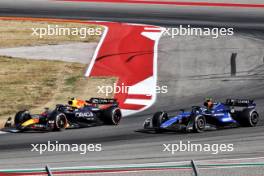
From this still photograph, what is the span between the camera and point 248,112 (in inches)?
762

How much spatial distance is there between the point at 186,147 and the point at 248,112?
9.68 feet

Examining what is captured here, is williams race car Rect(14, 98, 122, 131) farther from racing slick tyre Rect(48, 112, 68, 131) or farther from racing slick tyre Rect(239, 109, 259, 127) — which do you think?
racing slick tyre Rect(239, 109, 259, 127)

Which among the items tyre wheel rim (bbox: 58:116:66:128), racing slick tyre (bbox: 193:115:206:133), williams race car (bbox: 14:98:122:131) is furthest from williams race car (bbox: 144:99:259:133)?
tyre wheel rim (bbox: 58:116:66:128)

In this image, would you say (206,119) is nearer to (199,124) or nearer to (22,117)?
(199,124)

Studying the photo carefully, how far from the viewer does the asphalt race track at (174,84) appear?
16.3m

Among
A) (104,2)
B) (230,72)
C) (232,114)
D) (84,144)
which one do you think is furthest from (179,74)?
(104,2)

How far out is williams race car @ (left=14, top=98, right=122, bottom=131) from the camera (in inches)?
749

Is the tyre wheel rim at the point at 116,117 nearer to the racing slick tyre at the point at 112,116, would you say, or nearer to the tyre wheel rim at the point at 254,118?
the racing slick tyre at the point at 112,116

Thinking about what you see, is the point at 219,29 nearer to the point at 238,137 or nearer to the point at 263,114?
the point at 263,114

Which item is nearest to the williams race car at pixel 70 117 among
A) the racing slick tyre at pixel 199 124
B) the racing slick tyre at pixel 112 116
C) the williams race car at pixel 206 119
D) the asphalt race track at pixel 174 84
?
the racing slick tyre at pixel 112 116

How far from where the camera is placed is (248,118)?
19297mm

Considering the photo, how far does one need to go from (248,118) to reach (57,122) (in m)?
5.00

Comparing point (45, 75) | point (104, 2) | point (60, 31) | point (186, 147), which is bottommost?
point (186, 147)

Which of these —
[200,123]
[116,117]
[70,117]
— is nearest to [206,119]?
[200,123]
